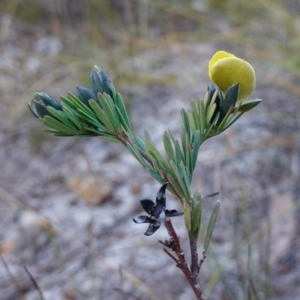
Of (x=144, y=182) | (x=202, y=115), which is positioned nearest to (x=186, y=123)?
(x=202, y=115)

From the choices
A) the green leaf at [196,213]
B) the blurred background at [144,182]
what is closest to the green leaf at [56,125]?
the green leaf at [196,213]

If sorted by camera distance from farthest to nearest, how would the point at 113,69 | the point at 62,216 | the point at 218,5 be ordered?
1. the point at 218,5
2. the point at 113,69
3. the point at 62,216

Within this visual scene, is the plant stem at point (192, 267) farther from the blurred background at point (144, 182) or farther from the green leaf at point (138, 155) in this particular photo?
the blurred background at point (144, 182)

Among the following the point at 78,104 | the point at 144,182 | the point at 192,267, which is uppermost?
the point at 144,182

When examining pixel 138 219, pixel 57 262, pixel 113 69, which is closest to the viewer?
pixel 138 219

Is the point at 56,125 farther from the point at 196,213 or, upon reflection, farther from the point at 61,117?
the point at 196,213

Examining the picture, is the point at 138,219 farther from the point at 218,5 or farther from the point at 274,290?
the point at 218,5

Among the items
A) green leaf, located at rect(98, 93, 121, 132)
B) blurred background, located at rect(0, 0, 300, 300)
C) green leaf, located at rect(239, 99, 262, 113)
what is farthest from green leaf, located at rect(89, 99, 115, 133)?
blurred background, located at rect(0, 0, 300, 300)

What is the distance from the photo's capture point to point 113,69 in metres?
1.92

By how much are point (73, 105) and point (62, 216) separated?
1.07 m

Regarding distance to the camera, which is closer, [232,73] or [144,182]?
[232,73]

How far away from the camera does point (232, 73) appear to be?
0.38 m

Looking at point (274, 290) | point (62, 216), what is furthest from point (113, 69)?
point (274, 290)

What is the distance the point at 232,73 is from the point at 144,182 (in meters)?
1.13
